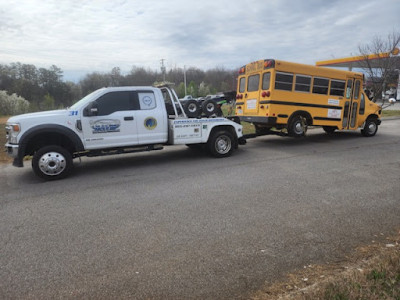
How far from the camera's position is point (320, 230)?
12.5ft

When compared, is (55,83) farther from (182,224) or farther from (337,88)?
(182,224)

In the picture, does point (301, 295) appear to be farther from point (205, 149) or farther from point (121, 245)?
point (205, 149)

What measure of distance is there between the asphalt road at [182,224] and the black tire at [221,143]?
912mm

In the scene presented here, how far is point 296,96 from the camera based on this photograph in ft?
31.8

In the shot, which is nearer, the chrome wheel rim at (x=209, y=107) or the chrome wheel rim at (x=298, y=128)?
the chrome wheel rim at (x=209, y=107)

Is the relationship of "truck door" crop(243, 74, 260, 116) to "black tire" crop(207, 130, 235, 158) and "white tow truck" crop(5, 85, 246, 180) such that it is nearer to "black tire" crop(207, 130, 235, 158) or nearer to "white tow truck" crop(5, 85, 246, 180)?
"black tire" crop(207, 130, 235, 158)

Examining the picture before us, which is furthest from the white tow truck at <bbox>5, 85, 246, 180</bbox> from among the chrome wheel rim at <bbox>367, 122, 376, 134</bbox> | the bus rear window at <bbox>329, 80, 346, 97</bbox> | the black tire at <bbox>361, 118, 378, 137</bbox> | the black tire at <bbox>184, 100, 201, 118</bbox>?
the chrome wheel rim at <bbox>367, 122, 376, 134</bbox>

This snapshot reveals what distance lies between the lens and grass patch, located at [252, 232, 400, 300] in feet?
7.77

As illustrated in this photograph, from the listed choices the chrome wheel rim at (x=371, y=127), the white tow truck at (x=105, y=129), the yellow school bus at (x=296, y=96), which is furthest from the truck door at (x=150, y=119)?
the chrome wheel rim at (x=371, y=127)

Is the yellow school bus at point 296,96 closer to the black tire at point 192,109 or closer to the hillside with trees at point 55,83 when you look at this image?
the black tire at point 192,109

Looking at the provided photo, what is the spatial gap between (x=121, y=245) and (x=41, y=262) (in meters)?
0.86

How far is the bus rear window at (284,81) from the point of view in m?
9.30

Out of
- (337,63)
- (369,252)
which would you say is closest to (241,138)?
(369,252)

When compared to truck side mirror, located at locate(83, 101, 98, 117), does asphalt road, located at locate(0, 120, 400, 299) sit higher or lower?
lower
